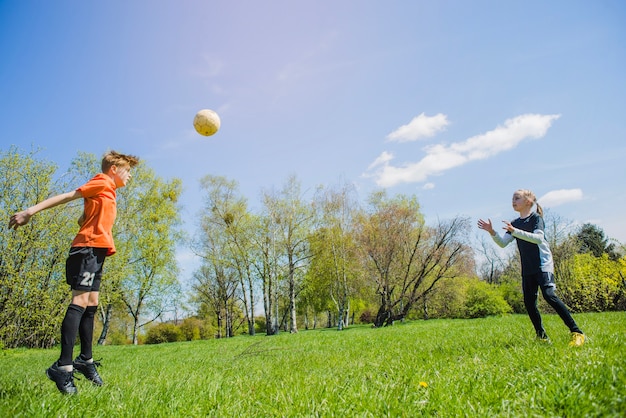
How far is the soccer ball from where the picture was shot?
255 inches

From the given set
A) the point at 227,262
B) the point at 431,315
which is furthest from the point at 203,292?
the point at 431,315

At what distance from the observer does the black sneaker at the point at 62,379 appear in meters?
2.79

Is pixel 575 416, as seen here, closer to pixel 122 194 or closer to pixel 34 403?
pixel 34 403

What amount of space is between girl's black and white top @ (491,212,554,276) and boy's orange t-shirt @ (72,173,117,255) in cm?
482

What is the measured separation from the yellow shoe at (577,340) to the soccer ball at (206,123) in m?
6.34

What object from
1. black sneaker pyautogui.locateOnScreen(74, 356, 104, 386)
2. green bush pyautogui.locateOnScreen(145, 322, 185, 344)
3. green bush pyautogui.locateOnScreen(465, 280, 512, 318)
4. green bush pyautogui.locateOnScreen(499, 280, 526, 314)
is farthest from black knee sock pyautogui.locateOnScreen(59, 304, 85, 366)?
green bush pyautogui.locateOnScreen(145, 322, 185, 344)

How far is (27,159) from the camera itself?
17.5 m

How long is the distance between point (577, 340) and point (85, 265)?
538cm

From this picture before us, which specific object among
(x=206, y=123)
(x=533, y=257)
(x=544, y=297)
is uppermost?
(x=206, y=123)

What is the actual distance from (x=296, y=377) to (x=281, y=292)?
2957 centimetres

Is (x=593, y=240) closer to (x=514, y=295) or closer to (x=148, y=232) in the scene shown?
(x=514, y=295)

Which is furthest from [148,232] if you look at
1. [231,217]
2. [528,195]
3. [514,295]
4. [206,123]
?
[514,295]

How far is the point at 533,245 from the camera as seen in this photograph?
4.64 metres

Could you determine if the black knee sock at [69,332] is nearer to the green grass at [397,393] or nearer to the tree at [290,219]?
the green grass at [397,393]
